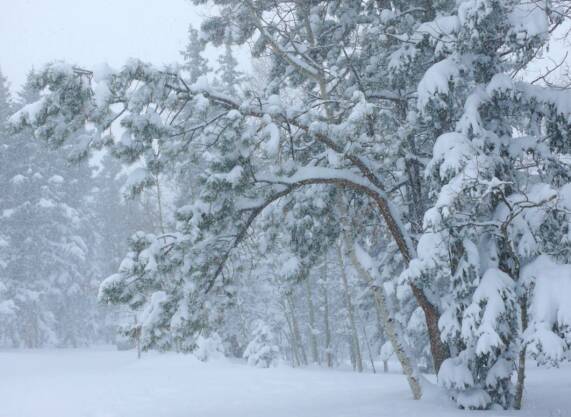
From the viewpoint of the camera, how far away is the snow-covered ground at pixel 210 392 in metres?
9.73

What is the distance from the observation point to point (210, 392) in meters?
15.4

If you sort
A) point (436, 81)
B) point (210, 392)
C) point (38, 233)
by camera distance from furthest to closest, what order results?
1. point (38, 233)
2. point (210, 392)
3. point (436, 81)

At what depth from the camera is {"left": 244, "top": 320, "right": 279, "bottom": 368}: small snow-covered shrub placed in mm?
23078

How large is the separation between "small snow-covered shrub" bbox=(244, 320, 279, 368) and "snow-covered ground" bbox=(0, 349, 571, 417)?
1.10 meters

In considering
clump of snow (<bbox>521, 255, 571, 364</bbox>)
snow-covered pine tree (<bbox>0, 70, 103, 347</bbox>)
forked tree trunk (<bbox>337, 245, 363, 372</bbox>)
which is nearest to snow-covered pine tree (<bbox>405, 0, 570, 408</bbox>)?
clump of snow (<bbox>521, 255, 571, 364</bbox>)

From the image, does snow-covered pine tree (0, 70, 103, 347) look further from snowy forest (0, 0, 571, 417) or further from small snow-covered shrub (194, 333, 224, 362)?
snowy forest (0, 0, 571, 417)

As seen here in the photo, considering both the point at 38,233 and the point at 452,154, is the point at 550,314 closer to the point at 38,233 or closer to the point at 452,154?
the point at 452,154

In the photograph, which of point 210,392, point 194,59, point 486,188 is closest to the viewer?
point 486,188

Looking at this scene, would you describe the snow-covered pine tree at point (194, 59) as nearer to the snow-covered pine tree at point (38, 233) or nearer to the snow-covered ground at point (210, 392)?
the snow-covered pine tree at point (38, 233)

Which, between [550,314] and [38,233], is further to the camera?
[38,233]

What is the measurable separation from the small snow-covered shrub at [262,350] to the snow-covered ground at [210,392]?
3.60 feet

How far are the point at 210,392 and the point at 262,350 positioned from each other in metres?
7.83

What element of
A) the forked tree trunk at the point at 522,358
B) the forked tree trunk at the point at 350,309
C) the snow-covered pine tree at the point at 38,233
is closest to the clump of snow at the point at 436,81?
the forked tree trunk at the point at 522,358

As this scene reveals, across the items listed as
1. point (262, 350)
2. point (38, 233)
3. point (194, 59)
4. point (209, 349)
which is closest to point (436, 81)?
point (262, 350)
